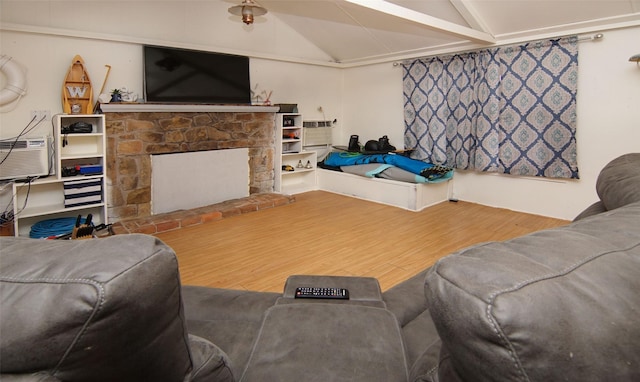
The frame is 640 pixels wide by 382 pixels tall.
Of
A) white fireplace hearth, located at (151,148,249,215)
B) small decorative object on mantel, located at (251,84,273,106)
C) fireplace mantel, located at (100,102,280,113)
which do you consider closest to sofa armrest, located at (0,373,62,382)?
fireplace mantel, located at (100,102,280,113)

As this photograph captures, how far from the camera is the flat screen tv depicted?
4297 mm

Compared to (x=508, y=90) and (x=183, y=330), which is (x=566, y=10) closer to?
(x=508, y=90)

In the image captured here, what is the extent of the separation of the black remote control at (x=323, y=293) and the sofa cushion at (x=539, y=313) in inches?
30.3

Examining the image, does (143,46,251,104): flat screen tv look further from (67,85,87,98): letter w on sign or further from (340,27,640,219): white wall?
(340,27,640,219): white wall

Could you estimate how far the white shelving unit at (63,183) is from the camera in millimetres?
3559

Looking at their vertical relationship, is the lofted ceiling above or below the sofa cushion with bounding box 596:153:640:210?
above

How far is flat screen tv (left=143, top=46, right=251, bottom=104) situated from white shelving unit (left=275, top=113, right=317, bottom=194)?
0.68 meters

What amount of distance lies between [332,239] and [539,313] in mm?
3276

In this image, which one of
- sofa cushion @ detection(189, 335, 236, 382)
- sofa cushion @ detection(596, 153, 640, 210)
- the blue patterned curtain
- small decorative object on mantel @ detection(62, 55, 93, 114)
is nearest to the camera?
sofa cushion @ detection(189, 335, 236, 382)

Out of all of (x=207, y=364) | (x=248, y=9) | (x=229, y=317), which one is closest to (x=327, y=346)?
(x=207, y=364)

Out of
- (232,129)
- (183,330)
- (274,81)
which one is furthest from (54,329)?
(274,81)

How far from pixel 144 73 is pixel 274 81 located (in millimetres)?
1932

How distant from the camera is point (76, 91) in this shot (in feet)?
12.4

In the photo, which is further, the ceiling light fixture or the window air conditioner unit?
the ceiling light fixture
